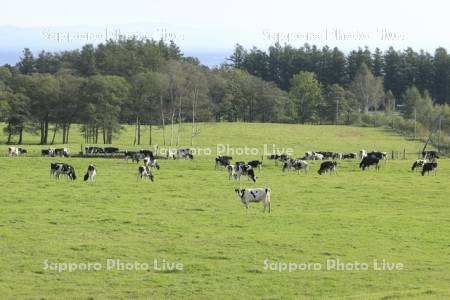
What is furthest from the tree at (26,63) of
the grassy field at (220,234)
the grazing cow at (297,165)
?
the grazing cow at (297,165)

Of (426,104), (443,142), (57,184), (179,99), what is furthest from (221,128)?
(57,184)

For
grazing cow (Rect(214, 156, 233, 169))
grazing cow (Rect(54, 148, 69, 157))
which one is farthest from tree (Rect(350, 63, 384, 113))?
grazing cow (Rect(54, 148, 69, 157))

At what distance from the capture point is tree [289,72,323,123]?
431 ft

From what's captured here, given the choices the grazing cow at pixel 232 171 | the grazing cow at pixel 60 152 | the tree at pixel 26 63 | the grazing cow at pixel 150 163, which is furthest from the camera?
the tree at pixel 26 63

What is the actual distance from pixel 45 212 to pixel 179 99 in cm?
5402

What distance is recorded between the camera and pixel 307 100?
5187 inches

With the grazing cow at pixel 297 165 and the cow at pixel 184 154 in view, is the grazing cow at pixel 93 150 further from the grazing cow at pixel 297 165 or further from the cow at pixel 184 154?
the grazing cow at pixel 297 165

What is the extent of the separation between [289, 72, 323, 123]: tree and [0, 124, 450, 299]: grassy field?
253ft

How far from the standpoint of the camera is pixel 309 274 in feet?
84.1

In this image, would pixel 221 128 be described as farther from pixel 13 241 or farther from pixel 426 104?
pixel 13 241

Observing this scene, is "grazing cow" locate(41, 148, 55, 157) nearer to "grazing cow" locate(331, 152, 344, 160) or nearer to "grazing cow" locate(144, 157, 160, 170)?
"grazing cow" locate(144, 157, 160, 170)

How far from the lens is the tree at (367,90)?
14575cm

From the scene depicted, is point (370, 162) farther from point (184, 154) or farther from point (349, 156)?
point (184, 154)

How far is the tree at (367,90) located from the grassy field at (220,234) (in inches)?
3664
